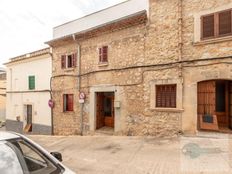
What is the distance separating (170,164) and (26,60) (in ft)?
50.8

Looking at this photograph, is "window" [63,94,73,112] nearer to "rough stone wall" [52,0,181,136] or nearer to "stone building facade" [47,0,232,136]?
"stone building facade" [47,0,232,136]

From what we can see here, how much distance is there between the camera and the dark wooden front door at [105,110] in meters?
12.9

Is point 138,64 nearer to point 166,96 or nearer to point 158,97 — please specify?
point 158,97

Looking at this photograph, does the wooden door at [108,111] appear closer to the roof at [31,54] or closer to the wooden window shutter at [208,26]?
the roof at [31,54]

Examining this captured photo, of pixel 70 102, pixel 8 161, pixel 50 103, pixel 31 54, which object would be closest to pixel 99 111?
pixel 70 102

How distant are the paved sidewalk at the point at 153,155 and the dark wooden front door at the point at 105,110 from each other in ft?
11.5

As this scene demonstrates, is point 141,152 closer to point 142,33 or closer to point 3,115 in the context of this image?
point 142,33

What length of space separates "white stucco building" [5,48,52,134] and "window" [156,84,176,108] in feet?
28.2

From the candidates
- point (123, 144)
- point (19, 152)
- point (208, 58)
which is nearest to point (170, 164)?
point (123, 144)

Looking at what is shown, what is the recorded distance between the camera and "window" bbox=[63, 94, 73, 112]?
14.1 metres

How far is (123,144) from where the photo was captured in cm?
873

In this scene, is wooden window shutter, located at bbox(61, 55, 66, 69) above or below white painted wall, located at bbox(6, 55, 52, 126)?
above

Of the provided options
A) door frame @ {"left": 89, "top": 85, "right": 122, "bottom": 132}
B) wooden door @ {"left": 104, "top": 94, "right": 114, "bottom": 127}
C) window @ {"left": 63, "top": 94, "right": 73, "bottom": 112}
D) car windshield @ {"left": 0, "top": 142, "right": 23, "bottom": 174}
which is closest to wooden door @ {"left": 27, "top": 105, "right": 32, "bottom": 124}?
window @ {"left": 63, "top": 94, "right": 73, "bottom": 112}

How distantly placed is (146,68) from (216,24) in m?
3.50
